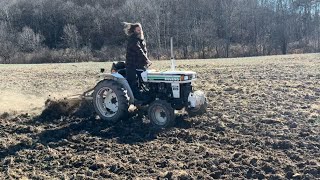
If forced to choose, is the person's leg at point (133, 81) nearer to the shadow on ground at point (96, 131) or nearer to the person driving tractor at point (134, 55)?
the person driving tractor at point (134, 55)

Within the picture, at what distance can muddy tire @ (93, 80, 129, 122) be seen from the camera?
9234mm

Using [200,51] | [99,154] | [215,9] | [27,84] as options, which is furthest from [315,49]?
[99,154]

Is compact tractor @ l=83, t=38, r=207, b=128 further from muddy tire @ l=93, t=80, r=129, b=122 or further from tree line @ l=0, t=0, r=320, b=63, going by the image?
tree line @ l=0, t=0, r=320, b=63

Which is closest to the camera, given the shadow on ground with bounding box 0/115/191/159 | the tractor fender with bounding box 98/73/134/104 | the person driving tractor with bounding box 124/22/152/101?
the shadow on ground with bounding box 0/115/191/159

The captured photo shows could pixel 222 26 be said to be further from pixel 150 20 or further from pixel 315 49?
pixel 315 49

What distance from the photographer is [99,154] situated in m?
7.36

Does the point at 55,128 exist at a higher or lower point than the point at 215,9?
lower

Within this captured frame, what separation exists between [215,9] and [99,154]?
A: 197 feet

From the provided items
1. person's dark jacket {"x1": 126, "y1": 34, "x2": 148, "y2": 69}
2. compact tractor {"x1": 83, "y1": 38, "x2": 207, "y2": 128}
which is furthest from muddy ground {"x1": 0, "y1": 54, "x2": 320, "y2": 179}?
person's dark jacket {"x1": 126, "y1": 34, "x2": 148, "y2": 69}

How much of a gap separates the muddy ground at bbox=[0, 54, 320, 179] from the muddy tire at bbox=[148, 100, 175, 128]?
0.68 feet

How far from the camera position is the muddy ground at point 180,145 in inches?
248

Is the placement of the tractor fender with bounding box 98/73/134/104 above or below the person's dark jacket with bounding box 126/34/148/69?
below

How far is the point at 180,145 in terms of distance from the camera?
758cm

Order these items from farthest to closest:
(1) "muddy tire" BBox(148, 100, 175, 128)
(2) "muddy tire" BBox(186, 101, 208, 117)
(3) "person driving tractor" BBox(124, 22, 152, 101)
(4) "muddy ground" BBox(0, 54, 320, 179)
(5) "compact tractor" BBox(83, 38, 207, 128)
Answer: (2) "muddy tire" BBox(186, 101, 208, 117) → (3) "person driving tractor" BBox(124, 22, 152, 101) → (5) "compact tractor" BBox(83, 38, 207, 128) → (1) "muddy tire" BBox(148, 100, 175, 128) → (4) "muddy ground" BBox(0, 54, 320, 179)
